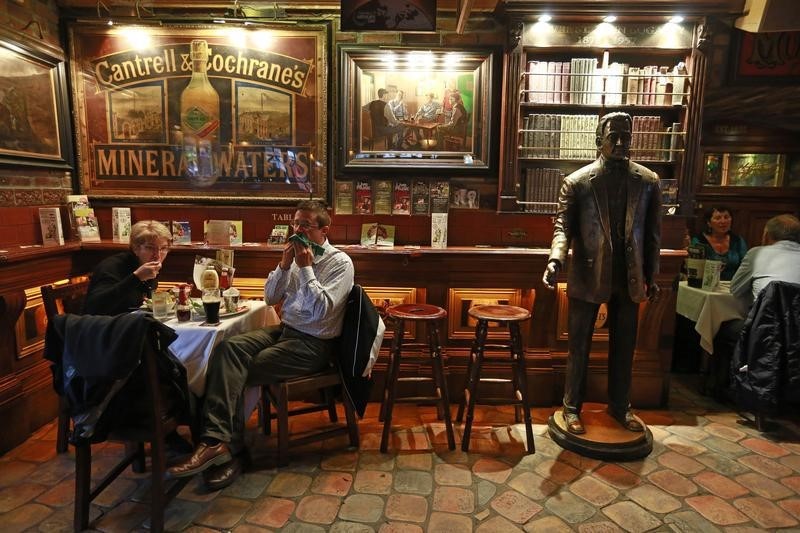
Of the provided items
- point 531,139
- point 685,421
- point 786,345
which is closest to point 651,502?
point 685,421

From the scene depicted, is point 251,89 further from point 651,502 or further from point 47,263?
point 651,502

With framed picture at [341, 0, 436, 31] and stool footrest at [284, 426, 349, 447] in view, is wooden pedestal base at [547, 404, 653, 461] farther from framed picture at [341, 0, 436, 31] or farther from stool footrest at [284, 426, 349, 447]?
framed picture at [341, 0, 436, 31]

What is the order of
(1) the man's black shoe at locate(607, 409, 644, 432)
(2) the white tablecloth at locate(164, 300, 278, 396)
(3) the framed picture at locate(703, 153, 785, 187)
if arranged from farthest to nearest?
(3) the framed picture at locate(703, 153, 785, 187) < (1) the man's black shoe at locate(607, 409, 644, 432) < (2) the white tablecloth at locate(164, 300, 278, 396)

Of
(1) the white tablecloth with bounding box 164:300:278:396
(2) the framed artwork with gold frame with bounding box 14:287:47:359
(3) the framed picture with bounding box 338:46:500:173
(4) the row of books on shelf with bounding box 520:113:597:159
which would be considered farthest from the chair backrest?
(4) the row of books on shelf with bounding box 520:113:597:159

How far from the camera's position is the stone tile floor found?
2.32 m

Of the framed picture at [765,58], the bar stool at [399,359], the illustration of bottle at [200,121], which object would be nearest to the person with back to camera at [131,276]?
the bar stool at [399,359]

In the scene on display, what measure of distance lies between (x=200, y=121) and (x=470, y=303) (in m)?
2.41

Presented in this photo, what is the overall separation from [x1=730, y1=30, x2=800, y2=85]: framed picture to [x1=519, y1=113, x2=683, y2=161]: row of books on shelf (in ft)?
3.52

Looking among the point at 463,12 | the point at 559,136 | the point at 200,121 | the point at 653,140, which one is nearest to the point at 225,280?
the point at 200,121

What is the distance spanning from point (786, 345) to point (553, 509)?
191 centimetres

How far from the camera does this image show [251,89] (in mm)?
3701

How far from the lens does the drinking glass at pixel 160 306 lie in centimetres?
264

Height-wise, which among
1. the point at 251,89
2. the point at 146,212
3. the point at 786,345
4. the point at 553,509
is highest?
the point at 251,89

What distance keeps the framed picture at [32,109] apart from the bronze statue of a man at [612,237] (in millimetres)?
3373
